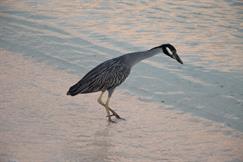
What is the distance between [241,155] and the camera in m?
6.60

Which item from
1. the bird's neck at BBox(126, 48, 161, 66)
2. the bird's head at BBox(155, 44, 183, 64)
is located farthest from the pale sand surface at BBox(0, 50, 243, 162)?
the bird's head at BBox(155, 44, 183, 64)

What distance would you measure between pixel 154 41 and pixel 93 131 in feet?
14.4

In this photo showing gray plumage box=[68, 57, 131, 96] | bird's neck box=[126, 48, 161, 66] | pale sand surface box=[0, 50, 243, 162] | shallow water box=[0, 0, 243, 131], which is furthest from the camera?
shallow water box=[0, 0, 243, 131]

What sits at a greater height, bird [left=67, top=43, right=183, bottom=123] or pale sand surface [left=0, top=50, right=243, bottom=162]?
bird [left=67, top=43, right=183, bottom=123]

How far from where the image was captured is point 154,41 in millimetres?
11352

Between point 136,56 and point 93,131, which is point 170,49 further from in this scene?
point 93,131

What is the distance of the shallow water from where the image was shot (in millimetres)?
8789

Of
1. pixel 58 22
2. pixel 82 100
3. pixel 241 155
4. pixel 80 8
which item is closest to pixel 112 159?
pixel 241 155

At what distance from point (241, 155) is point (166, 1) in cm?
893

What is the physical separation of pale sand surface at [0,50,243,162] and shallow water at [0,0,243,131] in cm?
48

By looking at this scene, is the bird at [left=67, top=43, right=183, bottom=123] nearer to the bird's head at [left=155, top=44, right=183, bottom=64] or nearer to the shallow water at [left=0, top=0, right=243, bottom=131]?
the bird's head at [left=155, top=44, right=183, bottom=64]

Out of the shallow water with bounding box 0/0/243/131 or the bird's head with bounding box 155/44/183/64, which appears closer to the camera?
the bird's head with bounding box 155/44/183/64

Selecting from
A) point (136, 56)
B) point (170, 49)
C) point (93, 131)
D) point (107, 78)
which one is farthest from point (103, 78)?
point (170, 49)

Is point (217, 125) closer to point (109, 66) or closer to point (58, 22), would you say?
point (109, 66)
